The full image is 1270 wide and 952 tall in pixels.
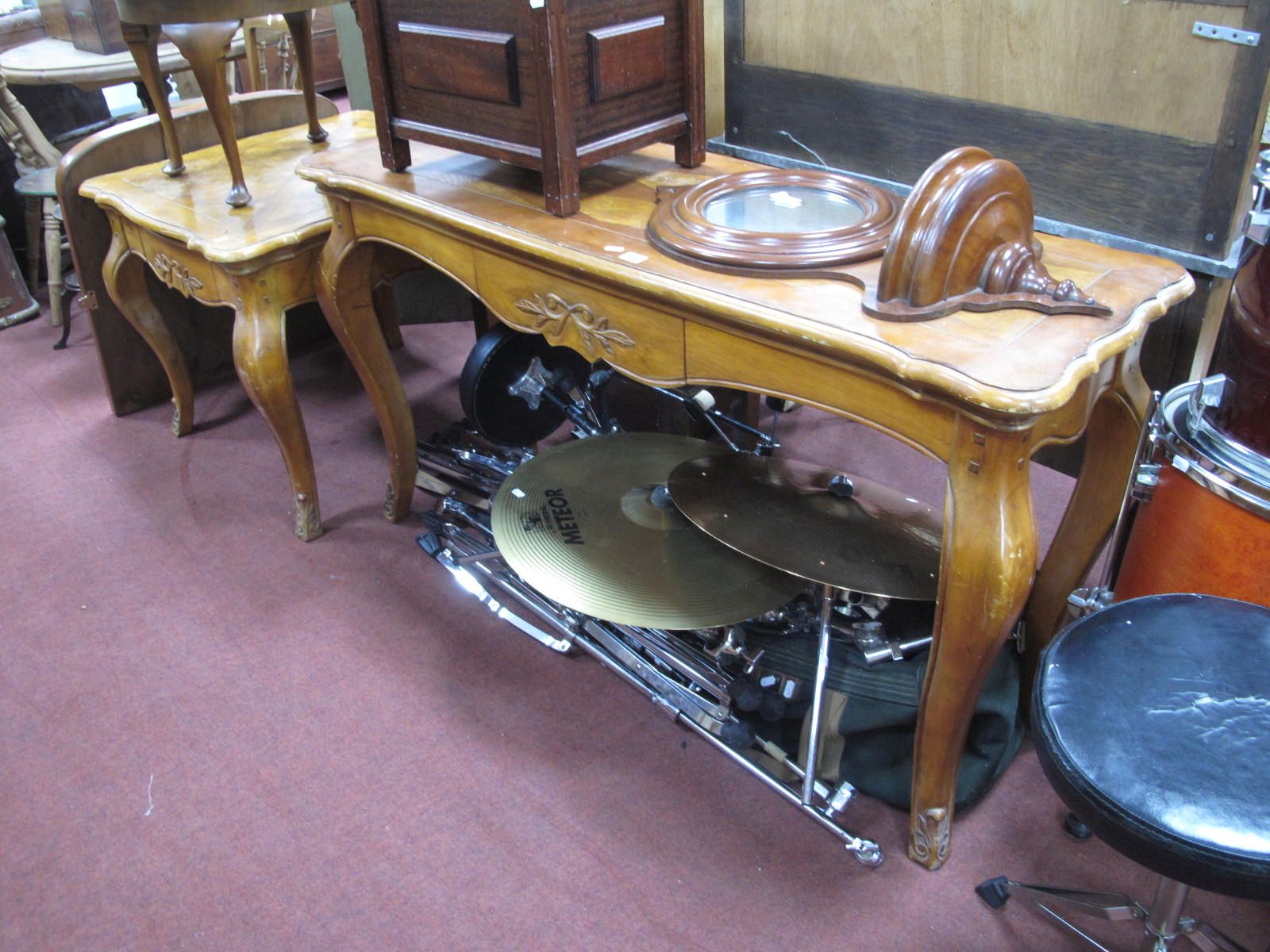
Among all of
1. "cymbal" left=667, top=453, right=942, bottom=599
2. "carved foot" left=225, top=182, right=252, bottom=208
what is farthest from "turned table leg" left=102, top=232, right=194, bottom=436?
"cymbal" left=667, top=453, right=942, bottom=599

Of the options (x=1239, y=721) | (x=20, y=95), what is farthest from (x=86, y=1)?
(x=1239, y=721)

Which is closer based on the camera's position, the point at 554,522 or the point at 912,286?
the point at 912,286

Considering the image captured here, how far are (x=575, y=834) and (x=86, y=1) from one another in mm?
3019

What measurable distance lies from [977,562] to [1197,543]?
41 cm

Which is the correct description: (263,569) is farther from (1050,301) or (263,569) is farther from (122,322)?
(1050,301)

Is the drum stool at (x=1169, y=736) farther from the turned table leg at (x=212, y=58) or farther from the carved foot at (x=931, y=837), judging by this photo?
the turned table leg at (x=212, y=58)

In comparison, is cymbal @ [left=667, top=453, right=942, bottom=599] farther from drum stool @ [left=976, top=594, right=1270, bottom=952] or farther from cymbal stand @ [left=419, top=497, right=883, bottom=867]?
drum stool @ [left=976, top=594, right=1270, bottom=952]

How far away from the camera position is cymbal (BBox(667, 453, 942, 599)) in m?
1.48

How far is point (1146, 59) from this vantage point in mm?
1633

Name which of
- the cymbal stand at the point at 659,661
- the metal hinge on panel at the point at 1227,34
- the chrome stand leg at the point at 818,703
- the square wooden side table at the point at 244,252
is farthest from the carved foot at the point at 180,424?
the metal hinge on panel at the point at 1227,34

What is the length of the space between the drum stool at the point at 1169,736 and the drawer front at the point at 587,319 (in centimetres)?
63

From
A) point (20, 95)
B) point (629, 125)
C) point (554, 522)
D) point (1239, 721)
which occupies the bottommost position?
point (554, 522)

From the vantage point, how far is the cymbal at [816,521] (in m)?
1.48

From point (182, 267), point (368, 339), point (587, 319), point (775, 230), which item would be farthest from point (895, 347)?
point (182, 267)
